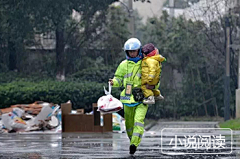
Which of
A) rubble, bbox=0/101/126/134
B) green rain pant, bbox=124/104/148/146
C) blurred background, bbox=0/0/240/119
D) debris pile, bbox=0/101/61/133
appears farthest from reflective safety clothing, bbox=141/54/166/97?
blurred background, bbox=0/0/240/119

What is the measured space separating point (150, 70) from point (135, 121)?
2.69 ft

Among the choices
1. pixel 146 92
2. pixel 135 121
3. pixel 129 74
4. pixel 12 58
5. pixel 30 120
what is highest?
pixel 129 74

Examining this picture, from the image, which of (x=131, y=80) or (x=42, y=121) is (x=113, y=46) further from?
(x=131, y=80)

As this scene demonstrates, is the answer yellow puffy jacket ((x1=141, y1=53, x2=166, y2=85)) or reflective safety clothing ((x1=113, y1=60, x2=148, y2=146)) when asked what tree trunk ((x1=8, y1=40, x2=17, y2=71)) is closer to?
reflective safety clothing ((x1=113, y1=60, x2=148, y2=146))

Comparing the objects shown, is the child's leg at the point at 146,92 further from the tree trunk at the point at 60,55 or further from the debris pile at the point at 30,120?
the tree trunk at the point at 60,55

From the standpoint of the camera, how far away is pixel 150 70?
9.46m

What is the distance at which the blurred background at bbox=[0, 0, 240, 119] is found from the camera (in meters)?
27.7

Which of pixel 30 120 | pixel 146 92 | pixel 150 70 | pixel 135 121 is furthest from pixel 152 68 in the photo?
pixel 30 120

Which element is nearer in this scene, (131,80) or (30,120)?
(131,80)

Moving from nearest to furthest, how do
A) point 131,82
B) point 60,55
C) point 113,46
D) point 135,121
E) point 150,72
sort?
point 135,121
point 150,72
point 131,82
point 60,55
point 113,46

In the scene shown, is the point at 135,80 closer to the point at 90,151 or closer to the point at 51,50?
the point at 90,151

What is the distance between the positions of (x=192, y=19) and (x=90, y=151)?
22.1 metres

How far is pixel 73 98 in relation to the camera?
2345cm

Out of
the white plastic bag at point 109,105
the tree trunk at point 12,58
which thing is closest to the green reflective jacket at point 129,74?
the white plastic bag at point 109,105
